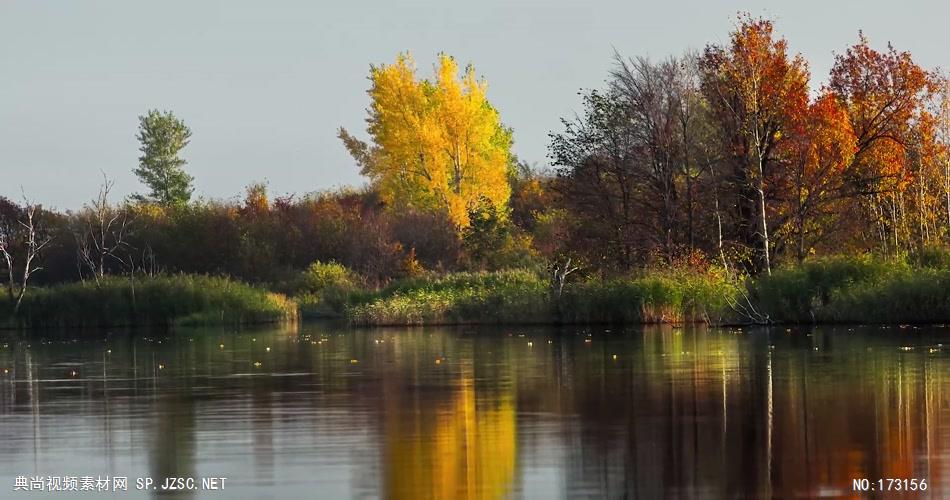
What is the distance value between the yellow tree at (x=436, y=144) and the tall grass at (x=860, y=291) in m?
35.9

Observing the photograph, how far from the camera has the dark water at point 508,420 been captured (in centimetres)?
1297

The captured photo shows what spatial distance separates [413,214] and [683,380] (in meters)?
50.7

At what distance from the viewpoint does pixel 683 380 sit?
74.1 ft

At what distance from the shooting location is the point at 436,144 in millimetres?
74938

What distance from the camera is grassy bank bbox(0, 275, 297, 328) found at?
183ft

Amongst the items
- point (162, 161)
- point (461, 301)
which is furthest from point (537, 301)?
point (162, 161)

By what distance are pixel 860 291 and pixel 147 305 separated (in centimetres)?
2926

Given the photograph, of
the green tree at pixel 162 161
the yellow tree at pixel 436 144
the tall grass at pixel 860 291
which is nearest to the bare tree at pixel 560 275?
the tall grass at pixel 860 291

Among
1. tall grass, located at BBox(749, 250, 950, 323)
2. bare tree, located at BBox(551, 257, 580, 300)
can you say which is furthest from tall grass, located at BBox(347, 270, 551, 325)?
tall grass, located at BBox(749, 250, 950, 323)

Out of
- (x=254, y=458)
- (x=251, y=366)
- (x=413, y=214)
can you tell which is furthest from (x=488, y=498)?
(x=413, y=214)

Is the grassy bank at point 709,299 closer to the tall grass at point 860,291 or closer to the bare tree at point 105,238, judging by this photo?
the tall grass at point 860,291

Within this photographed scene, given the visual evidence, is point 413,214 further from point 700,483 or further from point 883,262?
point 700,483

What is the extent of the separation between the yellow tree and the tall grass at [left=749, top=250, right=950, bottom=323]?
118ft

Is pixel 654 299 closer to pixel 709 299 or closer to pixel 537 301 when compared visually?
pixel 709 299
